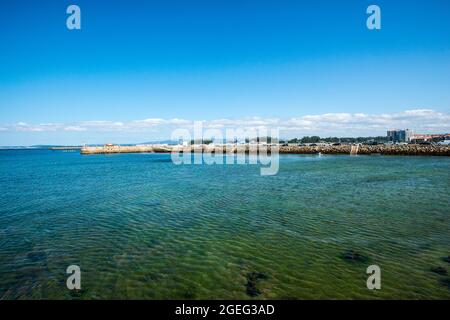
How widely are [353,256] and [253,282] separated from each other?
163 inches

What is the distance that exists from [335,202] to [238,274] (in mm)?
12235

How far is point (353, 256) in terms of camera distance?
10.1 m

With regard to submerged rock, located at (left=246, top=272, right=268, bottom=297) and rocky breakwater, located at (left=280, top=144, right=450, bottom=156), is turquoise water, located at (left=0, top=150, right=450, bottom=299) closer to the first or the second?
submerged rock, located at (left=246, top=272, right=268, bottom=297)

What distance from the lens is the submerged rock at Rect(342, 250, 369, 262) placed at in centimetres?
982

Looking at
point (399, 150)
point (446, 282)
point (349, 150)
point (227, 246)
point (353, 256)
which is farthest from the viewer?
point (349, 150)

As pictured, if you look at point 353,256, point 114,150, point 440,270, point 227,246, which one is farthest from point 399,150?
point 114,150

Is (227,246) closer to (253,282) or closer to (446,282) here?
(253,282)

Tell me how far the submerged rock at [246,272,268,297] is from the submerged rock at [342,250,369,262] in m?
3.28

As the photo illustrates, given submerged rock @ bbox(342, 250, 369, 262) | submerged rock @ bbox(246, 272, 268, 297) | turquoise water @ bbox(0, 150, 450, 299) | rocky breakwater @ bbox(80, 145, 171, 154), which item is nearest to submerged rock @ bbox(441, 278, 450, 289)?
turquoise water @ bbox(0, 150, 450, 299)

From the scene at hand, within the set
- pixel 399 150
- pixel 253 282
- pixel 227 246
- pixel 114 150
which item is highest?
pixel 114 150

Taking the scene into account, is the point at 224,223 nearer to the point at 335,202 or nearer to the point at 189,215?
the point at 189,215

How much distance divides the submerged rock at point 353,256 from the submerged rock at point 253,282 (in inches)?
129

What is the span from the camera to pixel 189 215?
53.2 ft
